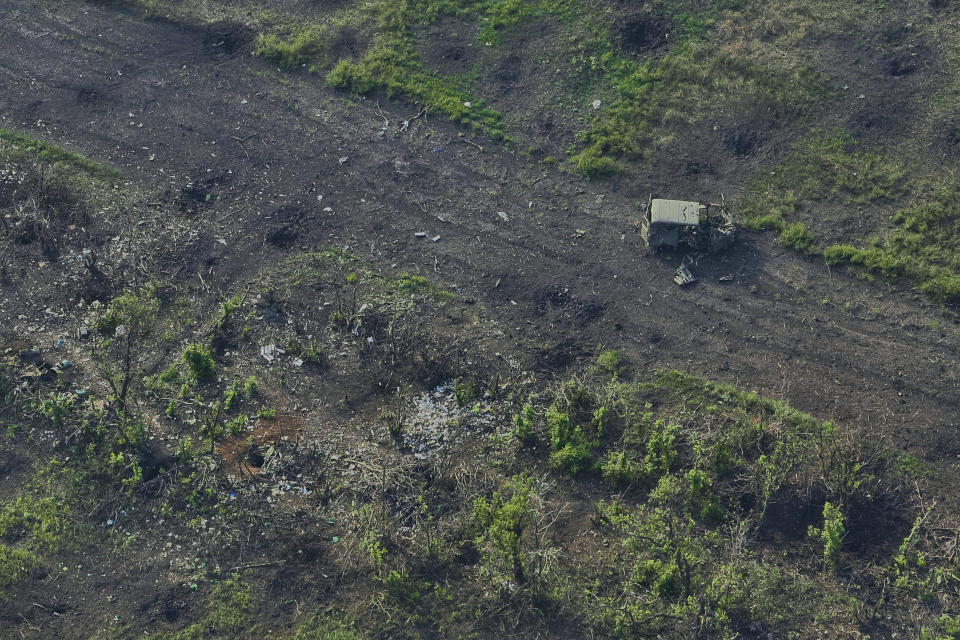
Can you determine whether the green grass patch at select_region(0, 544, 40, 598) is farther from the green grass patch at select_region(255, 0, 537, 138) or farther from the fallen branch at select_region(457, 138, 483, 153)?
the green grass patch at select_region(255, 0, 537, 138)

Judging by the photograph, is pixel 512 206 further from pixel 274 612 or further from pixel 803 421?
pixel 274 612

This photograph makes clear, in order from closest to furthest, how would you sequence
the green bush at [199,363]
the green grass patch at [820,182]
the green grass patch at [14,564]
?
the green grass patch at [14,564], the green bush at [199,363], the green grass patch at [820,182]

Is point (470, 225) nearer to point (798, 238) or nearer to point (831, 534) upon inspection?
point (798, 238)

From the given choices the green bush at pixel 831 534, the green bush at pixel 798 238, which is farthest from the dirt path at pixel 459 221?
the green bush at pixel 831 534

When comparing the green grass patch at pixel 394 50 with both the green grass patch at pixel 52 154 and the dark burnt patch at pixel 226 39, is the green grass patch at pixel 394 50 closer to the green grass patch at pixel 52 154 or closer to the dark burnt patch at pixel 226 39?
the dark burnt patch at pixel 226 39

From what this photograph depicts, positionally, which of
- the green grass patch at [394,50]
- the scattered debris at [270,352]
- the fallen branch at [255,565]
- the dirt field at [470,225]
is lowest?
the fallen branch at [255,565]
